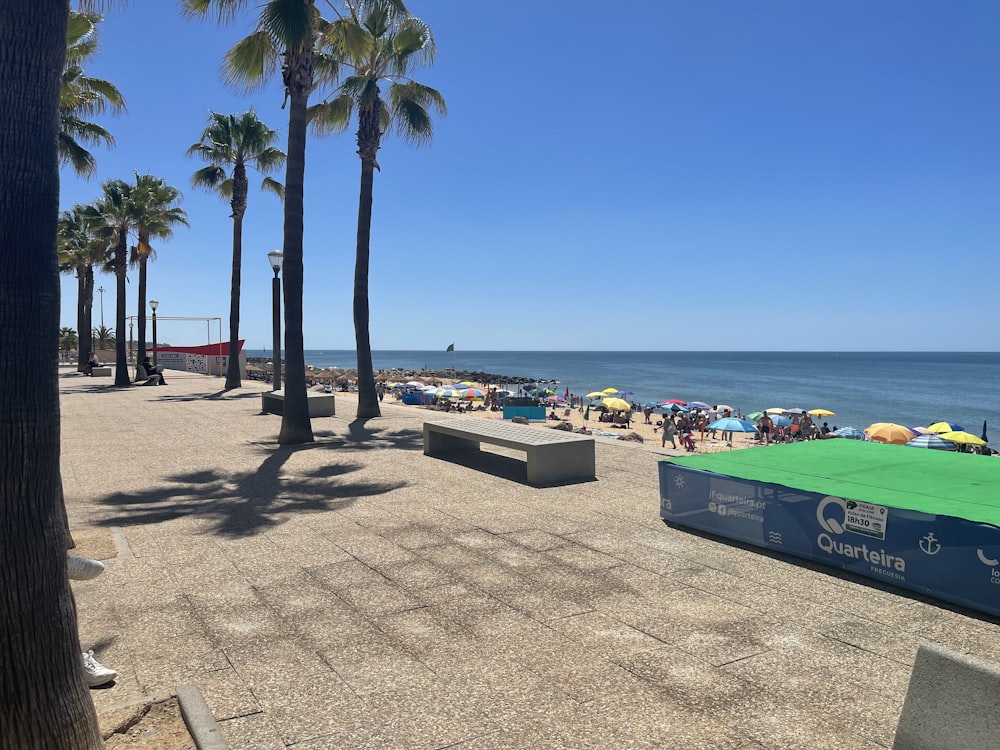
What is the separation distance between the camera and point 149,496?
33.3 feet

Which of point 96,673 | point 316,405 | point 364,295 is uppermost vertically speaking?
point 364,295

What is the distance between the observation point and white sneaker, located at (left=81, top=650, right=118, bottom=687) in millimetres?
4336

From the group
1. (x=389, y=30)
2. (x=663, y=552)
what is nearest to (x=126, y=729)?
(x=663, y=552)

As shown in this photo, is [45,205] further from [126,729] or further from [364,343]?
[364,343]

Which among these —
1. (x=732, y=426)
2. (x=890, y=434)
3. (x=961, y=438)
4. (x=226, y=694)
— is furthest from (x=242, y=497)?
(x=961, y=438)

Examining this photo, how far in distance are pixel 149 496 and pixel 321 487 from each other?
2.59 metres

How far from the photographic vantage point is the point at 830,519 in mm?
6855

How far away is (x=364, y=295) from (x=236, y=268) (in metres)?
14.3

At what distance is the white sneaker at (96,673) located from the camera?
14.2 feet

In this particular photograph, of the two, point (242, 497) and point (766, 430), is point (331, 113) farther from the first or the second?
point (766, 430)

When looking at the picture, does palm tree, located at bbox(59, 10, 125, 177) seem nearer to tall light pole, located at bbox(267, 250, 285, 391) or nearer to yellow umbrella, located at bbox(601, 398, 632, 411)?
tall light pole, located at bbox(267, 250, 285, 391)

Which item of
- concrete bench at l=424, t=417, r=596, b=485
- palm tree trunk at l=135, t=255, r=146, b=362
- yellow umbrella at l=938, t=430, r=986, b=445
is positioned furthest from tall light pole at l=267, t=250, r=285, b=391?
yellow umbrella at l=938, t=430, r=986, b=445

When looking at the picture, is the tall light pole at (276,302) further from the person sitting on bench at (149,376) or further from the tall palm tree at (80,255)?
the tall palm tree at (80,255)

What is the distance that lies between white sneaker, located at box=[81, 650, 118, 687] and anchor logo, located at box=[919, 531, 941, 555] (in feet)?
22.3
